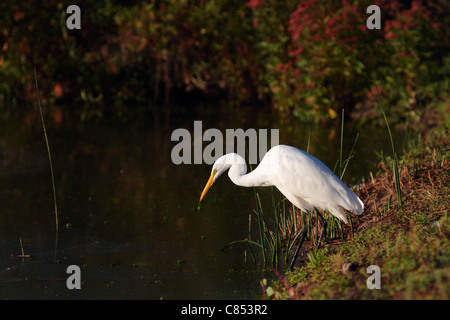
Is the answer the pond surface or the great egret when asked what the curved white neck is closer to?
the great egret

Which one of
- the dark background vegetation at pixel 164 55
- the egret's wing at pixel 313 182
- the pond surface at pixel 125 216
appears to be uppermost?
the dark background vegetation at pixel 164 55

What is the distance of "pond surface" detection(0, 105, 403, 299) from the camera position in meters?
5.03

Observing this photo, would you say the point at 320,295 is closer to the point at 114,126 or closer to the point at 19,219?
the point at 19,219

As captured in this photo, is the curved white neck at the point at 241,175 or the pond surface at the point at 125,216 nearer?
the pond surface at the point at 125,216

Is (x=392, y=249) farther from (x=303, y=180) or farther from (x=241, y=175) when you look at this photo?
(x=241, y=175)

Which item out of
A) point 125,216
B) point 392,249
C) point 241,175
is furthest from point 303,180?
point 125,216

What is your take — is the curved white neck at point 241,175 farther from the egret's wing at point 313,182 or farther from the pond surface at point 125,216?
the pond surface at point 125,216

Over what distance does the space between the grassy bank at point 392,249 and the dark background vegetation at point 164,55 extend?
6259mm

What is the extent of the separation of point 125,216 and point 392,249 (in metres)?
3.19

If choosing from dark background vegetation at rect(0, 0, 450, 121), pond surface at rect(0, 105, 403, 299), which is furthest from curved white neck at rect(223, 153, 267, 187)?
dark background vegetation at rect(0, 0, 450, 121)

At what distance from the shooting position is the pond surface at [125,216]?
5.03 m

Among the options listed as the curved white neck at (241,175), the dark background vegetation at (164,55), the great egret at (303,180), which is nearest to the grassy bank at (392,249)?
the great egret at (303,180)

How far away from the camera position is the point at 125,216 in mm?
6863

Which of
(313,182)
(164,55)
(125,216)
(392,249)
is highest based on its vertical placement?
(164,55)
